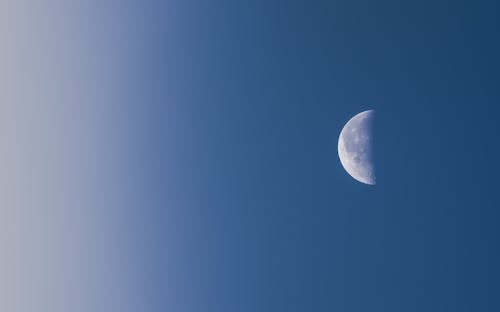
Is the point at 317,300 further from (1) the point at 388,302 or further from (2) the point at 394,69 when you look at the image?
(2) the point at 394,69

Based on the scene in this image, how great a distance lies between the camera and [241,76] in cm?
534

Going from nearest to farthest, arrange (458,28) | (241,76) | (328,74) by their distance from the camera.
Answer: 1. (458,28)
2. (328,74)
3. (241,76)

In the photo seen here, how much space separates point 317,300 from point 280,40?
8.51 ft

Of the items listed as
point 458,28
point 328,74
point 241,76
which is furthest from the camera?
point 241,76

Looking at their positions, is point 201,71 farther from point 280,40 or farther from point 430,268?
point 430,268

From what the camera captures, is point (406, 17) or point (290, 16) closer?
point (406, 17)

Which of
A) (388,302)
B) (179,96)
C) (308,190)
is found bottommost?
(388,302)

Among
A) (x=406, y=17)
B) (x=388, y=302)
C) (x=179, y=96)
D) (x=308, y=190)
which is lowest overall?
(x=388, y=302)

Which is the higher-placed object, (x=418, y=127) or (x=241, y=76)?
(x=241, y=76)

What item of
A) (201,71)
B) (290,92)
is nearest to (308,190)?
(290,92)

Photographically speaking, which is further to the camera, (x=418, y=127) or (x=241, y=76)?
(x=241, y=76)

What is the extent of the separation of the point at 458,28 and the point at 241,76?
2.10m

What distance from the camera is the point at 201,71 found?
18.0 ft

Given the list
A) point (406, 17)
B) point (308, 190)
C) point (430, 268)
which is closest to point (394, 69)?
point (406, 17)
